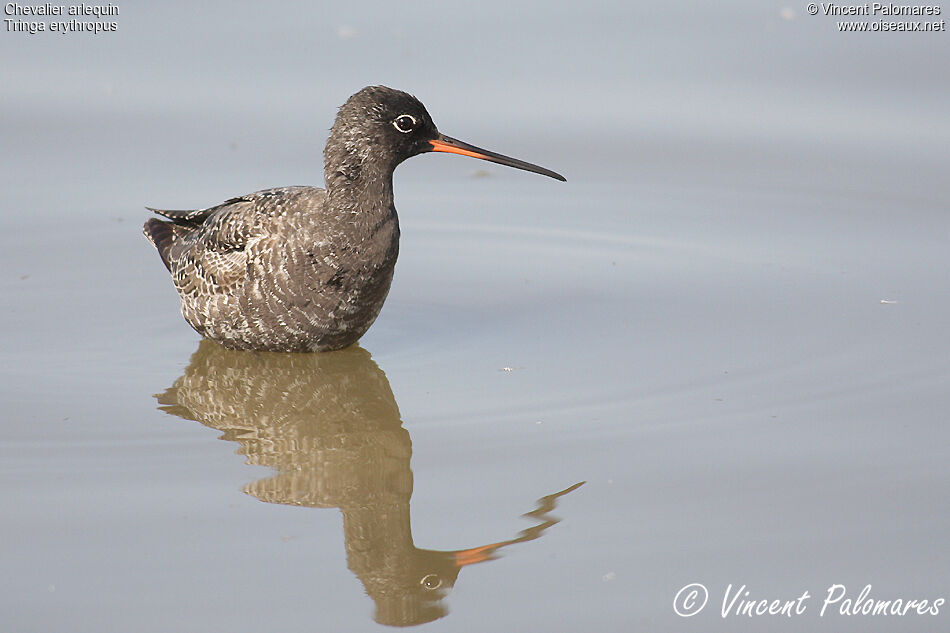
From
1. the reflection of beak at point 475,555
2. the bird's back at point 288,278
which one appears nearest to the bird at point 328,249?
the bird's back at point 288,278

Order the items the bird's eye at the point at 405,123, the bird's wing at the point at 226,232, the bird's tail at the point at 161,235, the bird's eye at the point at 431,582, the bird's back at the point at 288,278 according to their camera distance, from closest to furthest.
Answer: the bird's eye at the point at 431,582 → the bird's back at the point at 288,278 → the bird's eye at the point at 405,123 → the bird's wing at the point at 226,232 → the bird's tail at the point at 161,235

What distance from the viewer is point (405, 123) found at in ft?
26.1

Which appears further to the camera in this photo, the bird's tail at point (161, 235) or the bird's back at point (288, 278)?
the bird's tail at point (161, 235)

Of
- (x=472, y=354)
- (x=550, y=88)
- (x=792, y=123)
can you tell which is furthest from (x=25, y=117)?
(x=792, y=123)

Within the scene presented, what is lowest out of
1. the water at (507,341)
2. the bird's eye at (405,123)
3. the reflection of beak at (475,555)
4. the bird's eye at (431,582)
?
the bird's eye at (431,582)

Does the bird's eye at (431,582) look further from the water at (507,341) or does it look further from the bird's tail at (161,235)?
the bird's tail at (161,235)

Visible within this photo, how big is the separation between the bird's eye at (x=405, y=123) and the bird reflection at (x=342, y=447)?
123cm

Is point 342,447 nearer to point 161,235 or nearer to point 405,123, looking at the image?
point 405,123

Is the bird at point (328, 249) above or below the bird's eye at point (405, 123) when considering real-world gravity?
below

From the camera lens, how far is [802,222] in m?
9.62

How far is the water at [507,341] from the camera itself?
560cm

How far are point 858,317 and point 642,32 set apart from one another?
457 centimetres

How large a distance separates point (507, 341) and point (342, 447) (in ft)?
5.05

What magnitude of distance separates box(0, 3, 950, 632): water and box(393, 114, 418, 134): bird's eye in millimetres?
1144
